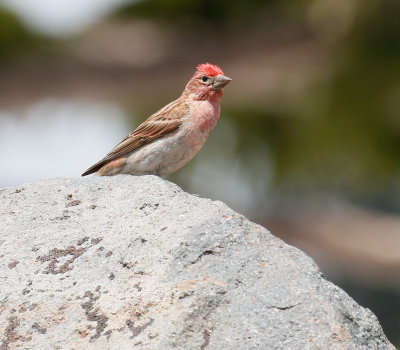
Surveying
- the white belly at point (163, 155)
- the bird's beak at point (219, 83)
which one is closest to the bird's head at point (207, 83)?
the bird's beak at point (219, 83)

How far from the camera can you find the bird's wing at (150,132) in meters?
5.98

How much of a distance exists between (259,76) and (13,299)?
12.4 metres

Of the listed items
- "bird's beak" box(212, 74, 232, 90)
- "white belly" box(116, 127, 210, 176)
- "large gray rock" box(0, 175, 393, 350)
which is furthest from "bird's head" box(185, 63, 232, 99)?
"large gray rock" box(0, 175, 393, 350)

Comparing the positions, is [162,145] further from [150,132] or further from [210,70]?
[210,70]

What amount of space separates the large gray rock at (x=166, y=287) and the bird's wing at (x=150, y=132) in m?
1.74

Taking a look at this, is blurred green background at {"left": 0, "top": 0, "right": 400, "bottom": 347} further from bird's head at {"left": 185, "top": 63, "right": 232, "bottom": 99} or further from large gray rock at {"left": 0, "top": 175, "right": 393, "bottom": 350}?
large gray rock at {"left": 0, "top": 175, "right": 393, "bottom": 350}

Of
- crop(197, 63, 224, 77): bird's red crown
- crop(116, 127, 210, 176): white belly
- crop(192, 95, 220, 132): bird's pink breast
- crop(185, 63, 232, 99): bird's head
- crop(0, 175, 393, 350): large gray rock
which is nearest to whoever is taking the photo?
crop(0, 175, 393, 350): large gray rock

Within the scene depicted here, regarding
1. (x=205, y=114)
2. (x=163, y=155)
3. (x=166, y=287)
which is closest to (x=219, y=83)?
(x=205, y=114)

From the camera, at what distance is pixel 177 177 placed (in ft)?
39.3

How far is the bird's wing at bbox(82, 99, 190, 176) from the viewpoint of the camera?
5.98 meters

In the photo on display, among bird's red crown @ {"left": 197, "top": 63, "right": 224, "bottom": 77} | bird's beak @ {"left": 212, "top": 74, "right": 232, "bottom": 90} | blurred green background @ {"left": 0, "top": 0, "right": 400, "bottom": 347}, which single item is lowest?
blurred green background @ {"left": 0, "top": 0, "right": 400, "bottom": 347}

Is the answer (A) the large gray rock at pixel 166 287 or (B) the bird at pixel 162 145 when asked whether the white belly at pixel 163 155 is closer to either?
(B) the bird at pixel 162 145

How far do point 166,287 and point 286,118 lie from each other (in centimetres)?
973

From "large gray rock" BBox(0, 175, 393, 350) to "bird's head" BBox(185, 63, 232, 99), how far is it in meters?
2.25
